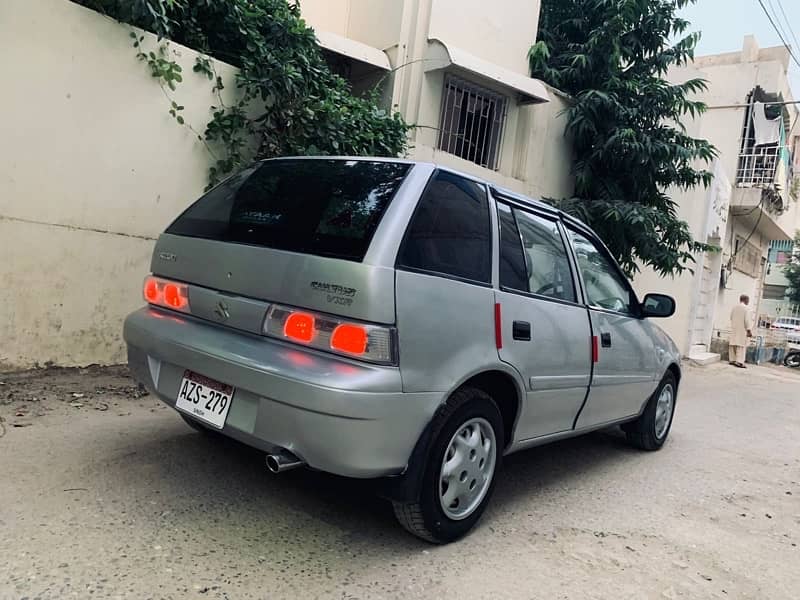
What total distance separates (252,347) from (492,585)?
140 centimetres

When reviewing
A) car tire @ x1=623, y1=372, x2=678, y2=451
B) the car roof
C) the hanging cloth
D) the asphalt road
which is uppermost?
the hanging cloth

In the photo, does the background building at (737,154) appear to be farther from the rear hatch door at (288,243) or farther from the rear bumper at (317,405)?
the rear bumper at (317,405)

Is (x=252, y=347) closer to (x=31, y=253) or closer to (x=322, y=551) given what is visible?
(x=322, y=551)

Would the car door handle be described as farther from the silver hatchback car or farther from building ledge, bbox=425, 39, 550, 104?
building ledge, bbox=425, 39, 550, 104

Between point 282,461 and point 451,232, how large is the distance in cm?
123

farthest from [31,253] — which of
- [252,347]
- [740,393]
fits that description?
[740,393]

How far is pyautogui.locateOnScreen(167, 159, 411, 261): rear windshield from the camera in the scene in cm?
257

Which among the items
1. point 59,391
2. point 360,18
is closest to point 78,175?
point 59,391

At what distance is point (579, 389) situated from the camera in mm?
3551

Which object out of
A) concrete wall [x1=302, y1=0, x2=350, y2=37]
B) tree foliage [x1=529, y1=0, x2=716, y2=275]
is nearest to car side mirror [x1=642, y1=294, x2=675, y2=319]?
tree foliage [x1=529, y1=0, x2=716, y2=275]

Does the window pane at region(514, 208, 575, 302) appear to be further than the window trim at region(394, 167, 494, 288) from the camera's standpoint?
Yes

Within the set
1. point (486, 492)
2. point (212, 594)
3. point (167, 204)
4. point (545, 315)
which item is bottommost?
point (212, 594)

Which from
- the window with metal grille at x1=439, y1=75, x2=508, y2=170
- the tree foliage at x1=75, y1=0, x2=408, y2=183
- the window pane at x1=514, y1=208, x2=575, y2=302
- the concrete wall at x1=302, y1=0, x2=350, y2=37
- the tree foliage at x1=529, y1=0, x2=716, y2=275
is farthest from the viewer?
the tree foliage at x1=529, y1=0, x2=716, y2=275

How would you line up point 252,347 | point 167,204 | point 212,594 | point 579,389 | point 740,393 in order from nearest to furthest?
point 212,594 → point 252,347 → point 579,389 → point 167,204 → point 740,393
